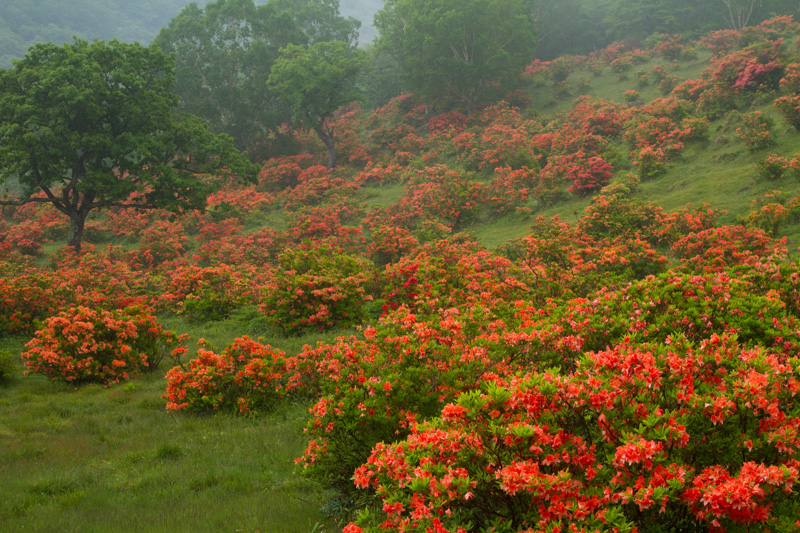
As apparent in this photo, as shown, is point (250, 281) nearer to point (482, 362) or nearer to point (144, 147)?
point (144, 147)

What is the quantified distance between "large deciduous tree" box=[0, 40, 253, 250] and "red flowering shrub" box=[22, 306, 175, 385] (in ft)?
40.5

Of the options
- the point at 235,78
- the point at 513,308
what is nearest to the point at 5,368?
the point at 513,308

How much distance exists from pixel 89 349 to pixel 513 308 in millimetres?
7456

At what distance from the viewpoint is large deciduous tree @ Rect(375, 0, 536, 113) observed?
102ft

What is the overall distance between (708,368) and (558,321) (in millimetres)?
2059

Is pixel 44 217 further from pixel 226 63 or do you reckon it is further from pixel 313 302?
pixel 313 302

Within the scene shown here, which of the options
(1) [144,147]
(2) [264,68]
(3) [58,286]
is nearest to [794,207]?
(3) [58,286]

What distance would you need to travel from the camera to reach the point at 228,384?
743cm

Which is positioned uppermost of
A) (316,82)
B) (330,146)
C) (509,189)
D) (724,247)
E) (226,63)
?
(226,63)

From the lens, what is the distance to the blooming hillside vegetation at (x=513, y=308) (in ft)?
8.87

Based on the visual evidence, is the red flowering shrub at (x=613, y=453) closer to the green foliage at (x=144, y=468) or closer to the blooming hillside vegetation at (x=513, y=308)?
the blooming hillside vegetation at (x=513, y=308)

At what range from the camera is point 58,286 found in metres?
12.8

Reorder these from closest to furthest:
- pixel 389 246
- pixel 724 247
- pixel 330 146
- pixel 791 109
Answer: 1. pixel 724 247
2. pixel 791 109
3. pixel 389 246
4. pixel 330 146

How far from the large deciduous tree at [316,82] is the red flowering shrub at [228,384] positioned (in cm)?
2674
